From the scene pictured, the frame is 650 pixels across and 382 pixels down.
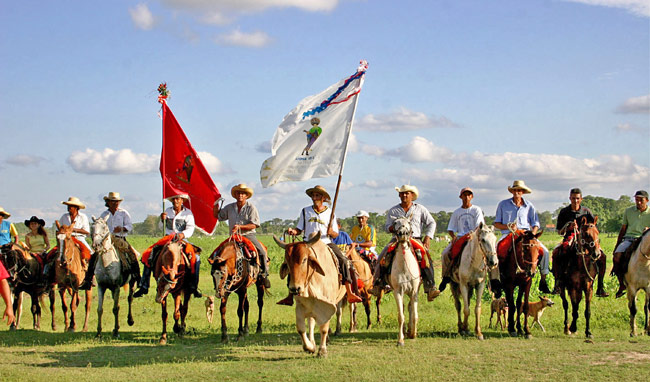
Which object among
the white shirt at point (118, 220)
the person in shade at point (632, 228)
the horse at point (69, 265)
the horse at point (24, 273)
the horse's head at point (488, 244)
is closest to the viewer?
the horse's head at point (488, 244)

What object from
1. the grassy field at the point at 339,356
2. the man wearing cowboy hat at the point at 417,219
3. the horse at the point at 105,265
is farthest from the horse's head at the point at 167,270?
the man wearing cowboy hat at the point at 417,219

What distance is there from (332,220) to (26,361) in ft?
19.1

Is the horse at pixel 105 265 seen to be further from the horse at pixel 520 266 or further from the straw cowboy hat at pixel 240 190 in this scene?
the horse at pixel 520 266

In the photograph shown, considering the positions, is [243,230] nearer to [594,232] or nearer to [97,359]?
[97,359]

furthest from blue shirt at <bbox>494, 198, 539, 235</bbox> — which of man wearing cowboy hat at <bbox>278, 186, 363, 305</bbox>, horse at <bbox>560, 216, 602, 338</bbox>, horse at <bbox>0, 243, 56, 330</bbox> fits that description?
horse at <bbox>0, 243, 56, 330</bbox>

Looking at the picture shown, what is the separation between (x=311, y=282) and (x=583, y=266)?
5.93 m

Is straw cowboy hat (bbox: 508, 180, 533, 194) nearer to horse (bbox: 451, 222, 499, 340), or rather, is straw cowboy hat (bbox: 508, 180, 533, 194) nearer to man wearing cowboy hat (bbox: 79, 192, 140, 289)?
horse (bbox: 451, 222, 499, 340)

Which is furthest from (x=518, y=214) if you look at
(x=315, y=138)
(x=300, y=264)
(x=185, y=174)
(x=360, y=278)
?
(x=185, y=174)

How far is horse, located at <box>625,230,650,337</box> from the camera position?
13.2m

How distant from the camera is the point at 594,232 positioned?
1327 centimetres

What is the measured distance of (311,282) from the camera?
1085 cm

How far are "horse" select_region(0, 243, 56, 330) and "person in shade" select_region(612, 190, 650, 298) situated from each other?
12.6 m

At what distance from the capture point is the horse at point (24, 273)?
16.1 metres

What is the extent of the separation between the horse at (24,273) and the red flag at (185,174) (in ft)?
12.6
